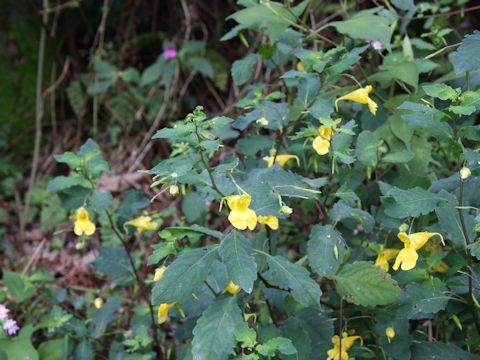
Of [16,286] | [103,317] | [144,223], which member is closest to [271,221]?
[144,223]

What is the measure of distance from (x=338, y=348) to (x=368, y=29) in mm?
915

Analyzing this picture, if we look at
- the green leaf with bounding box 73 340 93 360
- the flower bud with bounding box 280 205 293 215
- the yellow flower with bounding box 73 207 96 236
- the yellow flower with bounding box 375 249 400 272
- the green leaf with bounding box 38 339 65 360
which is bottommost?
the green leaf with bounding box 38 339 65 360

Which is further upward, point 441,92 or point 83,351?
point 441,92

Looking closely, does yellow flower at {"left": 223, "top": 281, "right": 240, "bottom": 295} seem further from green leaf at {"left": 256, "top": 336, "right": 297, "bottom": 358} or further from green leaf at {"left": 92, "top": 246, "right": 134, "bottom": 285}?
green leaf at {"left": 92, "top": 246, "right": 134, "bottom": 285}

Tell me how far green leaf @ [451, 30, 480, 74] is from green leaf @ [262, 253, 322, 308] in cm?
62

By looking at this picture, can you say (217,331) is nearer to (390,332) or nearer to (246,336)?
(246,336)

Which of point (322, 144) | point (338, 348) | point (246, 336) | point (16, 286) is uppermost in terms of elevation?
point (322, 144)

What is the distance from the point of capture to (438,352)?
5.00 ft

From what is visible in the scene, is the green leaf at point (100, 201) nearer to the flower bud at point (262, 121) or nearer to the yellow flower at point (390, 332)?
the flower bud at point (262, 121)

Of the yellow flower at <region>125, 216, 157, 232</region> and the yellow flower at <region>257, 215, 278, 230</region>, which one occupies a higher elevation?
the yellow flower at <region>257, 215, 278, 230</region>

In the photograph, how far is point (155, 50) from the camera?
394cm

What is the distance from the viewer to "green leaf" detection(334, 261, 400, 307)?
4.91 feet

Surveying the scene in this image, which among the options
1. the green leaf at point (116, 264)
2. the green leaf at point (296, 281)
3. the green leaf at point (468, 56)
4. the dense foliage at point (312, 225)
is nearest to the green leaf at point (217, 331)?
the dense foliage at point (312, 225)

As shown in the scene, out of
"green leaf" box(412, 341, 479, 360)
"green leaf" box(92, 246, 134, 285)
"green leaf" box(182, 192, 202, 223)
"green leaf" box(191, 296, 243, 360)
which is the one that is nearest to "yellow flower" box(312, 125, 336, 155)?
"green leaf" box(191, 296, 243, 360)
